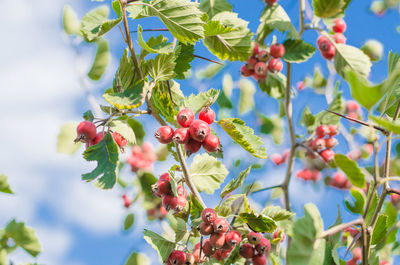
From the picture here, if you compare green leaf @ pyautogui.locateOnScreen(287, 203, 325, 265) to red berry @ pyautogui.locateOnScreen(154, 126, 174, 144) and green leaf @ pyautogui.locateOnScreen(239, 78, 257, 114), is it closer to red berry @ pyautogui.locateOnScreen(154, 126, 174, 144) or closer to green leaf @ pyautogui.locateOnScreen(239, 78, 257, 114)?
red berry @ pyautogui.locateOnScreen(154, 126, 174, 144)

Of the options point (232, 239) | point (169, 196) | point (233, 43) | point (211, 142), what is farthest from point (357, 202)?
point (233, 43)

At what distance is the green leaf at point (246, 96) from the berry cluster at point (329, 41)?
1.21 m

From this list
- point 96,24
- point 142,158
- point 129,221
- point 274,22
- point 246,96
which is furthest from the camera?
point 246,96

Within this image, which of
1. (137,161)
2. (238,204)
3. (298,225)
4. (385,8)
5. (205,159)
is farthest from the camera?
(385,8)

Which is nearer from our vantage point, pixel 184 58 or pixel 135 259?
pixel 184 58

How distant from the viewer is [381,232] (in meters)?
1.65

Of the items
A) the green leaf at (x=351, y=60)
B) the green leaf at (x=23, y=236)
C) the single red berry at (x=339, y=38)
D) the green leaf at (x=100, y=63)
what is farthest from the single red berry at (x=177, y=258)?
the single red berry at (x=339, y=38)

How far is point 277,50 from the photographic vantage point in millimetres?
2645

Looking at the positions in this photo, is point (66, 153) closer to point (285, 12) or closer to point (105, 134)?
point (105, 134)

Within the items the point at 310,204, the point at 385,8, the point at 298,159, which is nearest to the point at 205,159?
the point at 310,204

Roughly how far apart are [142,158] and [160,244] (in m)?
2.26

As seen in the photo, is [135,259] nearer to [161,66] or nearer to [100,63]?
[100,63]

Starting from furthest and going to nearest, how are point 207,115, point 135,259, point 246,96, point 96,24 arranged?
point 246,96 < point 135,259 < point 96,24 < point 207,115

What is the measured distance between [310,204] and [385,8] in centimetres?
471
